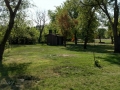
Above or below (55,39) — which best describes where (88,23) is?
above

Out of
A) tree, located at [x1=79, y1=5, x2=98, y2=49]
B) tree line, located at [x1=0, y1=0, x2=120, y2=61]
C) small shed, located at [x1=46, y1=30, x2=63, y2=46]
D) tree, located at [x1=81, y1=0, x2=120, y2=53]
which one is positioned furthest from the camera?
small shed, located at [x1=46, y1=30, x2=63, y2=46]

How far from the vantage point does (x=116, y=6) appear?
24344 millimetres

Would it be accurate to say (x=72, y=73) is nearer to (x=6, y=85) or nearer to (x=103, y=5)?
(x=6, y=85)

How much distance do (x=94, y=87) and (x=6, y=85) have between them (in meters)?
3.34

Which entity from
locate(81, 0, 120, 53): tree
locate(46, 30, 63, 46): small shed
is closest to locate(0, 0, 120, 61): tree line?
locate(81, 0, 120, 53): tree

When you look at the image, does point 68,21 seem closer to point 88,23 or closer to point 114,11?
point 88,23

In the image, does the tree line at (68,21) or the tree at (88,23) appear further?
the tree at (88,23)

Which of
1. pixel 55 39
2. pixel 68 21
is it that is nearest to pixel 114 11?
pixel 68 21

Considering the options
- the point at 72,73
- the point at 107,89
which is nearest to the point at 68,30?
the point at 72,73

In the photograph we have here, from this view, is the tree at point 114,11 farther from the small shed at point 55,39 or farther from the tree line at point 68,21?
the small shed at point 55,39

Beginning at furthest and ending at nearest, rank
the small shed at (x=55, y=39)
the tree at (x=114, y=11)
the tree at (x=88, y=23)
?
the small shed at (x=55, y=39) → the tree at (x=88, y=23) → the tree at (x=114, y=11)

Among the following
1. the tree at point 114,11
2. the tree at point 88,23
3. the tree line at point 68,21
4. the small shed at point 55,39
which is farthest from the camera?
the small shed at point 55,39

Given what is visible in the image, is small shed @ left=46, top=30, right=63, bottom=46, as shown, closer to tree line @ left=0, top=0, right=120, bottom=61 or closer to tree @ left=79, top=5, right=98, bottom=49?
tree line @ left=0, top=0, right=120, bottom=61

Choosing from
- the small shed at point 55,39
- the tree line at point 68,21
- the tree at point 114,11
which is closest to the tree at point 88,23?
the tree line at point 68,21
